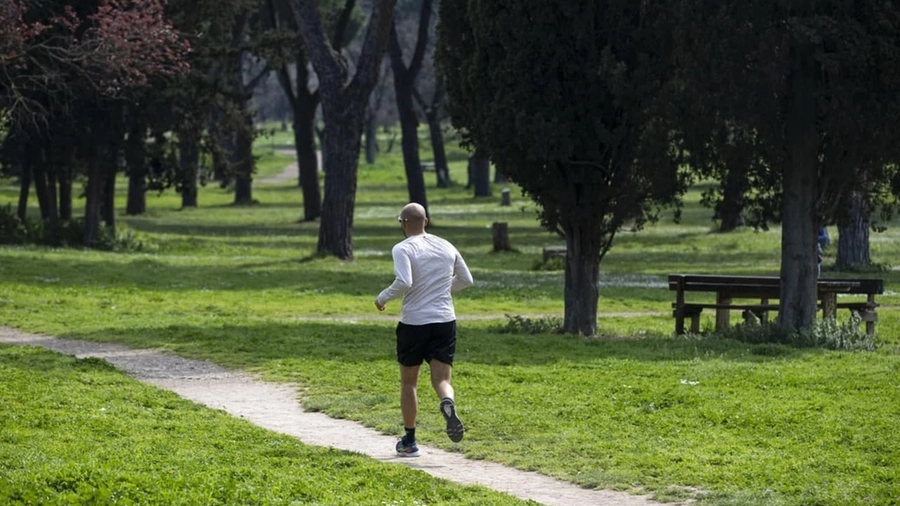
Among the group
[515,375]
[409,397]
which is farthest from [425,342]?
[515,375]

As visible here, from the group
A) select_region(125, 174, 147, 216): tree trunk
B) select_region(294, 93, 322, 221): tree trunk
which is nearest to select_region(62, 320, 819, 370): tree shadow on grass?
select_region(294, 93, 322, 221): tree trunk

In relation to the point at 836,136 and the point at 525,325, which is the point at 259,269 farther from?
the point at 836,136

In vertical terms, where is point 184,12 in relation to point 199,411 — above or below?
above

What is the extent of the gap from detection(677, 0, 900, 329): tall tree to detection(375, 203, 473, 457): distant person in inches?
285

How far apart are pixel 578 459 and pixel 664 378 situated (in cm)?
354

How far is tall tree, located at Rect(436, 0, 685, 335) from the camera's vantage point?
18.0 metres

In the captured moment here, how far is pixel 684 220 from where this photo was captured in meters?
46.4

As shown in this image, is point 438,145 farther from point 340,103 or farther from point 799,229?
point 799,229

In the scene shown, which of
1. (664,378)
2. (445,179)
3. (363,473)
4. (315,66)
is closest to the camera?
(363,473)

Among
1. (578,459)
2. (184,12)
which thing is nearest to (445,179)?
(184,12)

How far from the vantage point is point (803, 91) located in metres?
16.5

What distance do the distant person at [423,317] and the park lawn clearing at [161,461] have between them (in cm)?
62

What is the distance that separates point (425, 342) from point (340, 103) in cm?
2047

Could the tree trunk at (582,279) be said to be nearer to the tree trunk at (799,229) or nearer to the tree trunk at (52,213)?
the tree trunk at (799,229)
